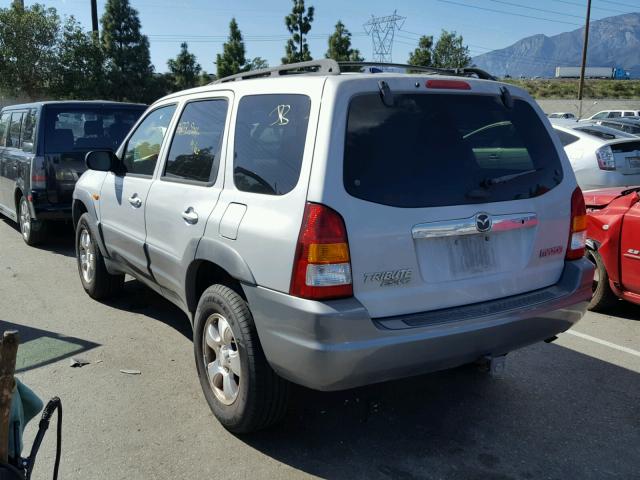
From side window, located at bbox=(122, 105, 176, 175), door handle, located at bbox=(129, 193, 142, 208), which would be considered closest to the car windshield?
side window, located at bbox=(122, 105, 176, 175)

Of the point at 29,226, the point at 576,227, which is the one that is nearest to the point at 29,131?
the point at 29,226

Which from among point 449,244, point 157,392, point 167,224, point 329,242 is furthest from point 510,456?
point 167,224

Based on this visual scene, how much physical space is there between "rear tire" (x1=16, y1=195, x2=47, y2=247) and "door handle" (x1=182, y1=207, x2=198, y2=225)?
5054 mm

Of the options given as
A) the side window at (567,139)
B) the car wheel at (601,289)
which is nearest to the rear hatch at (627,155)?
the side window at (567,139)

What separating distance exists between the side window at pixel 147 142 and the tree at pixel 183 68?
43840 millimetres

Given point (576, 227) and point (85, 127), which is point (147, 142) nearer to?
point (576, 227)

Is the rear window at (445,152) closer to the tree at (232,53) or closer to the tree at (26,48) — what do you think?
the tree at (26,48)

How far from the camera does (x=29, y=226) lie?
800cm

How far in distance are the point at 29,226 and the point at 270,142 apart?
20.1 ft

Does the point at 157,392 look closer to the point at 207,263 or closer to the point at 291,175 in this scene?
the point at 207,263

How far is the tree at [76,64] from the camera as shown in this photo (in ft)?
112

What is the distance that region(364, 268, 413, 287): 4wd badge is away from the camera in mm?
2717

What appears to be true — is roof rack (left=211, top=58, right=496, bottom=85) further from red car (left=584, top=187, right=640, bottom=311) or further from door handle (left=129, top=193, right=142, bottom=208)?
red car (left=584, top=187, right=640, bottom=311)

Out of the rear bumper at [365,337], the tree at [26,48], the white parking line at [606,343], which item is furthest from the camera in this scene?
the tree at [26,48]
